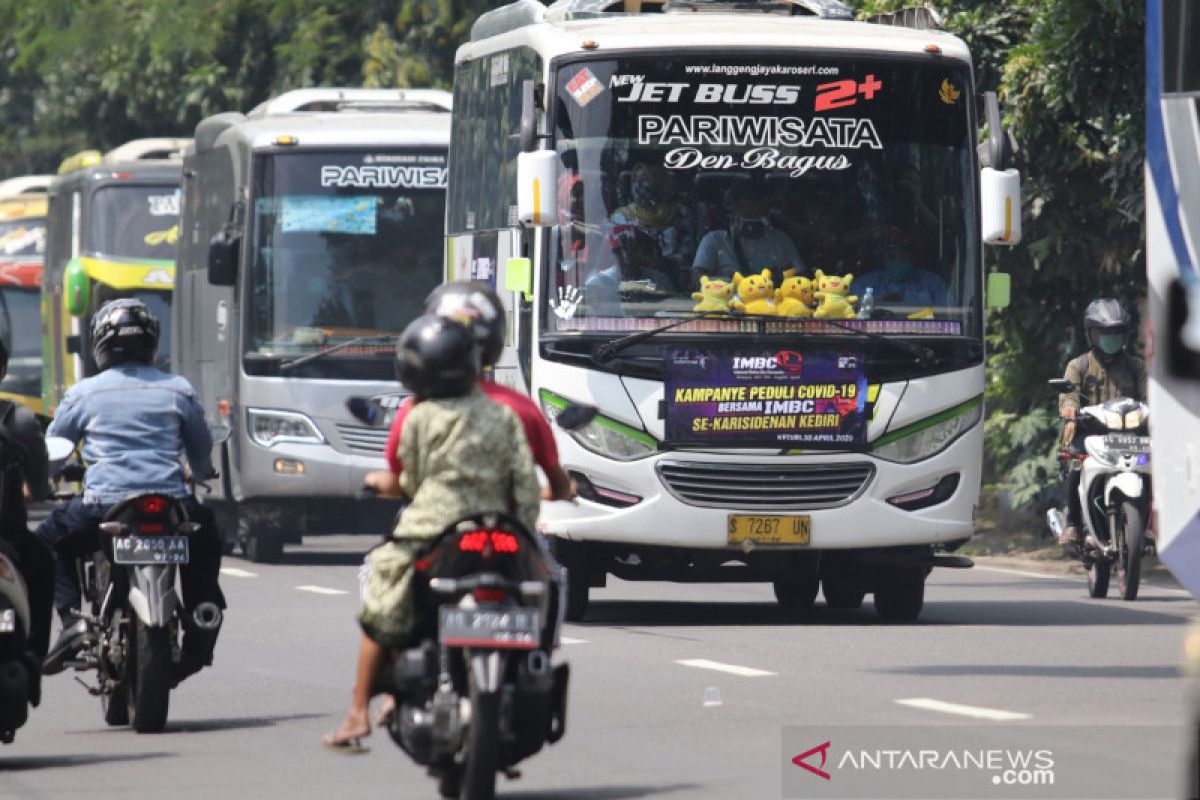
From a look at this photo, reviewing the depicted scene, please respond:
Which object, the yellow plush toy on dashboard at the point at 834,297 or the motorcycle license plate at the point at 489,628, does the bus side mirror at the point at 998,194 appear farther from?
the motorcycle license plate at the point at 489,628

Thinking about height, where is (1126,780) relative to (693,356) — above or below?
below

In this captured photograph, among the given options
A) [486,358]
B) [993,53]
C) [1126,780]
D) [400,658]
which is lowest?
[1126,780]

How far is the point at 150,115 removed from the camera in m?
39.4

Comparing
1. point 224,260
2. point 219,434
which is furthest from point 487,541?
point 224,260

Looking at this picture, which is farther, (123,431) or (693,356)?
(693,356)

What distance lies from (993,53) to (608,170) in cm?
729

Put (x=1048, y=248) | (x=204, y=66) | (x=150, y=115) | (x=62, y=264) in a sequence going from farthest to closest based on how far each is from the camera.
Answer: (x=150, y=115)
(x=204, y=66)
(x=62, y=264)
(x=1048, y=248)

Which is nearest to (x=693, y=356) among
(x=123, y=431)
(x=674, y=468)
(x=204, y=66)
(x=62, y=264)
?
(x=674, y=468)

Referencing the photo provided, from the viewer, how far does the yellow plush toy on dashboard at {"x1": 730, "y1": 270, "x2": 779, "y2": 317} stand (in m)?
15.0

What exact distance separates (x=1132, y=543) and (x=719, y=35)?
4124 mm

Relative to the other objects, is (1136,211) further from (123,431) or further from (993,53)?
(123,431)

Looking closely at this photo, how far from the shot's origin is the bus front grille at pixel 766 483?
48.8ft

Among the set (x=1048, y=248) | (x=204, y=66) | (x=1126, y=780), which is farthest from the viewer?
(x=204, y=66)

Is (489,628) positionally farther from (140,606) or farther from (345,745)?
(140,606)
